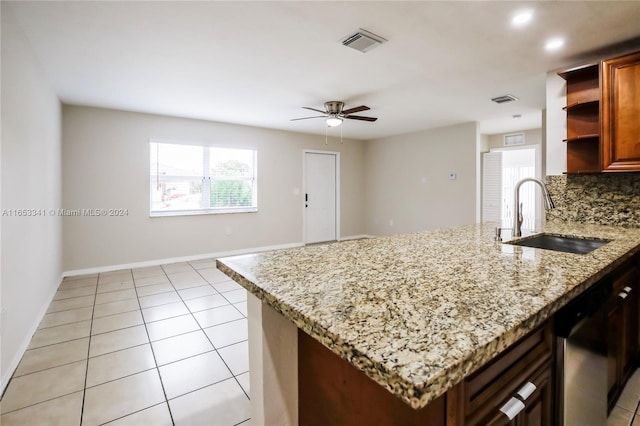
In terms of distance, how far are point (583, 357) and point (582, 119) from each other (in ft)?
7.89

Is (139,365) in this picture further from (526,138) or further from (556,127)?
(526,138)

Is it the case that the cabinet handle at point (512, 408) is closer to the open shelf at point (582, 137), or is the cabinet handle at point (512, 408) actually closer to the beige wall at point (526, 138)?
the open shelf at point (582, 137)

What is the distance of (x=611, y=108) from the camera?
2.33 m

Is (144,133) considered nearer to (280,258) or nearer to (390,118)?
(390,118)

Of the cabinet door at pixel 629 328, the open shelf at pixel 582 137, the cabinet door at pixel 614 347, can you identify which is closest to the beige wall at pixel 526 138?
the open shelf at pixel 582 137

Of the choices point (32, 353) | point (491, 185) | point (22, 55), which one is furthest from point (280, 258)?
point (491, 185)

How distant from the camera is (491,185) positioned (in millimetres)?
6645

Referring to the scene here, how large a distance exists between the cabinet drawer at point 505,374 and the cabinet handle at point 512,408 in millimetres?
14

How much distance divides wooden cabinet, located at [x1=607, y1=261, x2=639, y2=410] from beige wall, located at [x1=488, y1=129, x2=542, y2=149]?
213 inches

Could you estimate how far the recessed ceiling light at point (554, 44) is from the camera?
8.05ft

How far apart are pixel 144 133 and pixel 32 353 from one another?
11.1ft

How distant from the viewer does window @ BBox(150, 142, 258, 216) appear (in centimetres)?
496

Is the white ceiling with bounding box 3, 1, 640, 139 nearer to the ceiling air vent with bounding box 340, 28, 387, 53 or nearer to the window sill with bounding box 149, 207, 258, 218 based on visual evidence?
the ceiling air vent with bounding box 340, 28, 387, 53

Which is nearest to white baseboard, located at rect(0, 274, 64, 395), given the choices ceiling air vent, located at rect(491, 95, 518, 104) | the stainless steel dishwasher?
the stainless steel dishwasher
